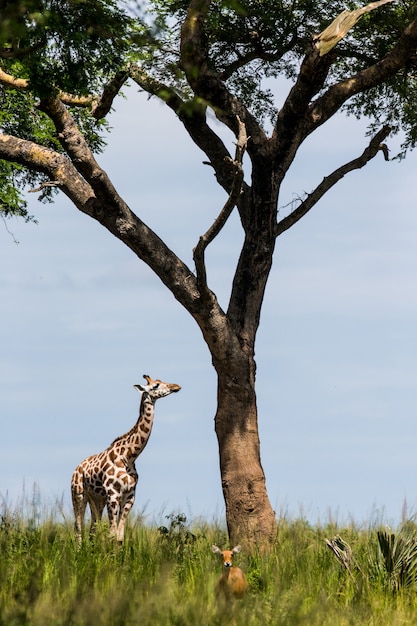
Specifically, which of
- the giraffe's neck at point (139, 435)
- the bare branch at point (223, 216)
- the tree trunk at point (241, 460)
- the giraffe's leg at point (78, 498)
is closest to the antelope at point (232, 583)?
the tree trunk at point (241, 460)

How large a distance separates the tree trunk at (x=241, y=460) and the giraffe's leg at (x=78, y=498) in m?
2.33

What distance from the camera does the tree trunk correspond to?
49.8ft

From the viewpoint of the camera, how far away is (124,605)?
852 cm

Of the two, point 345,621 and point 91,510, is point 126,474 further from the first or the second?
point 345,621

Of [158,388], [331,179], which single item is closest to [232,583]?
[158,388]

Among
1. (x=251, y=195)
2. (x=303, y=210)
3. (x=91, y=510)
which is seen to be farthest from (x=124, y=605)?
(x=303, y=210)

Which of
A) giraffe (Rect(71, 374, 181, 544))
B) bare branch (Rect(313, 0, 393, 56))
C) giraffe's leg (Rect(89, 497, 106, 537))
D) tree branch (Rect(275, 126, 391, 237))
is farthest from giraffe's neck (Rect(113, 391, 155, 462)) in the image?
bare branch (Rect(313, 0, 393, 56))

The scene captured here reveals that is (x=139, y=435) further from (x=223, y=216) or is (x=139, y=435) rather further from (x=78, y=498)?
(x=223, y=216)

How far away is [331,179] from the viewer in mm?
17688

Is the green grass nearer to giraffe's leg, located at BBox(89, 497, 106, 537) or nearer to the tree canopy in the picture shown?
giraffe's leg, located at BBox(89, 497, 106, 537)

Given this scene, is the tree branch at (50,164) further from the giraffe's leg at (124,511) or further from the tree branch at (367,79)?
the giraffe's leg at (124,511)

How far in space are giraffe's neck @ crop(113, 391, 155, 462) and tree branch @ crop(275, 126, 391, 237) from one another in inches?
149

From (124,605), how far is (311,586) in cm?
381

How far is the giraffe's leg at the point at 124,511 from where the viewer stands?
1445 centimetres
